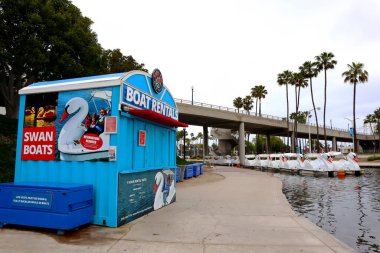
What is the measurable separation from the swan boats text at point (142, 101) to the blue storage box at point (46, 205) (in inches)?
100

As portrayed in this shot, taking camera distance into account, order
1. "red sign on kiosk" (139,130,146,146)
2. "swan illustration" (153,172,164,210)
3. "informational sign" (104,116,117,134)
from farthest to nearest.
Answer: "swan illustration" (153,172,164,210) → "red sign on kiosk" (139,130,146,146) → "informational sign" (104,116,117,134)


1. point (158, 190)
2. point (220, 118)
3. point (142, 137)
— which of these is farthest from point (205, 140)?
point (142, 137)

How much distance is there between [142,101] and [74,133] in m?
2.19

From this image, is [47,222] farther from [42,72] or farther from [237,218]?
[42,72]

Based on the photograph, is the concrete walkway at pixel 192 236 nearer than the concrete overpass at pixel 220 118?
Yes

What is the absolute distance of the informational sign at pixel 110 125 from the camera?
726 centimetres

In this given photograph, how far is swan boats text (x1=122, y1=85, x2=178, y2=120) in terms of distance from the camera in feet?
25.2

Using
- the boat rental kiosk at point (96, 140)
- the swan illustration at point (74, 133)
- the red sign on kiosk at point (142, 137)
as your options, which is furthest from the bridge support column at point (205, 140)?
the swan illustration at point (74, 133)

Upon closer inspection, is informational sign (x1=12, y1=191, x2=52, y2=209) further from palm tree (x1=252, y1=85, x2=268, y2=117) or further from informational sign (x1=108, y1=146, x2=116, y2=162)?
palm tree (x1=252, y1=85, x2=268, y2=117)

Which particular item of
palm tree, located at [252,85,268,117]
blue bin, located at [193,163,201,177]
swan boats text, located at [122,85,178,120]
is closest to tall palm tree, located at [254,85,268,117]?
palm tree, located at [252,85,268,117]

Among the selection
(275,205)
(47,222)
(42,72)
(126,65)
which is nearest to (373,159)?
(126,65)

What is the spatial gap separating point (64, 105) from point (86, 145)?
4.49 ft

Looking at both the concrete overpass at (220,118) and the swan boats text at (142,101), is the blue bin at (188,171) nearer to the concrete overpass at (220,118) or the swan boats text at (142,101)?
the swan boats text at (142,101)

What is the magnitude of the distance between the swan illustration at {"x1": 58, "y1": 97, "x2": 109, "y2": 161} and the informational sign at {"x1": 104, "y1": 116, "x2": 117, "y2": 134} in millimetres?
252
